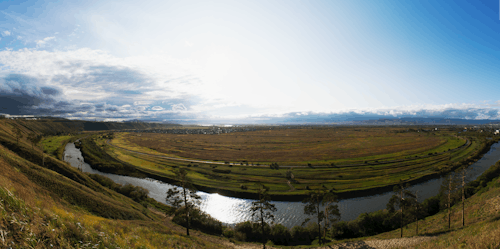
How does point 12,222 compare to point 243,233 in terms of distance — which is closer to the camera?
point 12,222

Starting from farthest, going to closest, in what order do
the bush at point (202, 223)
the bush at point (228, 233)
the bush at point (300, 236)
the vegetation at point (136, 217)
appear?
the bush at point (202, 223), the bush at point (228, 233), the bush at point (300, 236), the vegetation at point (136, 217)

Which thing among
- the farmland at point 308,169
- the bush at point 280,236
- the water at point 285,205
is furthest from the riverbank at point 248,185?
the bush at point 280,236

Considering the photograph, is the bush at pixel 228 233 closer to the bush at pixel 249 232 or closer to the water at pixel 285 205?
the bush at pixel 249 232

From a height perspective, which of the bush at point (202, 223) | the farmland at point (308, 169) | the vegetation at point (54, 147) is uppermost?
the vegetation at point (54, 147)

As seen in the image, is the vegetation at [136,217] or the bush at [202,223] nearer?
the vegetation at [136,217]

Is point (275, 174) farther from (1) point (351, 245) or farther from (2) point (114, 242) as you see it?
(2) point (114, 242)

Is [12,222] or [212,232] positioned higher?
[12,222]

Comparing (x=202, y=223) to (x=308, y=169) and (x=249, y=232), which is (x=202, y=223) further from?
(x=308, y=169)

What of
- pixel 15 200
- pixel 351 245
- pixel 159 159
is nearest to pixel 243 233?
pixel 351 245

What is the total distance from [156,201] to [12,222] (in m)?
55.6

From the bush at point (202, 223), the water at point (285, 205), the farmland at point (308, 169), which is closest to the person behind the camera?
the bush at point (202, 223)

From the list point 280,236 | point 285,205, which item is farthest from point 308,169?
point 280,236

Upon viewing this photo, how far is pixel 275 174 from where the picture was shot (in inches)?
3068

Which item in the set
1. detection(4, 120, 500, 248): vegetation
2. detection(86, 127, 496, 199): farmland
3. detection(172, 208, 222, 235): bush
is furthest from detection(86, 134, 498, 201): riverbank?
detection(172, 208, 222, 235): bush
